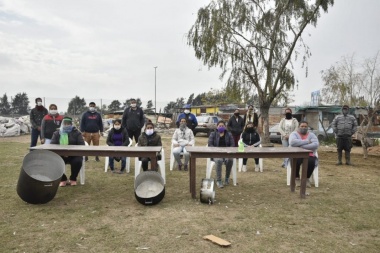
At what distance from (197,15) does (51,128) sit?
954cm

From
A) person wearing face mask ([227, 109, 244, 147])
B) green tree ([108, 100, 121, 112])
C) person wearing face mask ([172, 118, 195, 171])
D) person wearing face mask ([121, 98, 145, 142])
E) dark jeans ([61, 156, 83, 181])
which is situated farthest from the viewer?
green tree ([108, 100, 121, 112])

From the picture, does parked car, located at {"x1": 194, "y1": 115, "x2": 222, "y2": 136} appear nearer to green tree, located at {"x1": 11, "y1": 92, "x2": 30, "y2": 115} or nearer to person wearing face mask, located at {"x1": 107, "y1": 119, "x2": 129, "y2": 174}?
person wearing face mask, located at {"x1": 107, "y1": 119, "x2": 129, "y2": 174}

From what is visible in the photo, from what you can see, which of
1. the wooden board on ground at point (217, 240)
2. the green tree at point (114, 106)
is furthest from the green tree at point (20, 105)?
the wooden board on ground at point (217, 240)

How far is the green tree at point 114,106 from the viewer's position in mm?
29638

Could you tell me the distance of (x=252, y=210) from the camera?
5016mm

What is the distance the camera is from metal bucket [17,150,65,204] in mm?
→ 4902

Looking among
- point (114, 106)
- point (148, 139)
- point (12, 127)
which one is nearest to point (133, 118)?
point (148, 139)

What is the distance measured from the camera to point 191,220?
4.50 meters

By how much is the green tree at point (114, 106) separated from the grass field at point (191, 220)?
915 inches

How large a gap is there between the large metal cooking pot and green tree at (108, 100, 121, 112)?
81.2 feet

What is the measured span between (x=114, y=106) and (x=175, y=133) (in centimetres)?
2300

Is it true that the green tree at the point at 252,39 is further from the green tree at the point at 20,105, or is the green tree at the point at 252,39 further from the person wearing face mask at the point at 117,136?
the green tree at the point at 20,105

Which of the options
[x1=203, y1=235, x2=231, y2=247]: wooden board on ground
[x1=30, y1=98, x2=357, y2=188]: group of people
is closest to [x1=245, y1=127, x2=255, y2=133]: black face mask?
[x1=30, y1=98, x2=357, y2=188]: group of people

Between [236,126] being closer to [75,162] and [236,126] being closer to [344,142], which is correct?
[344,142]
